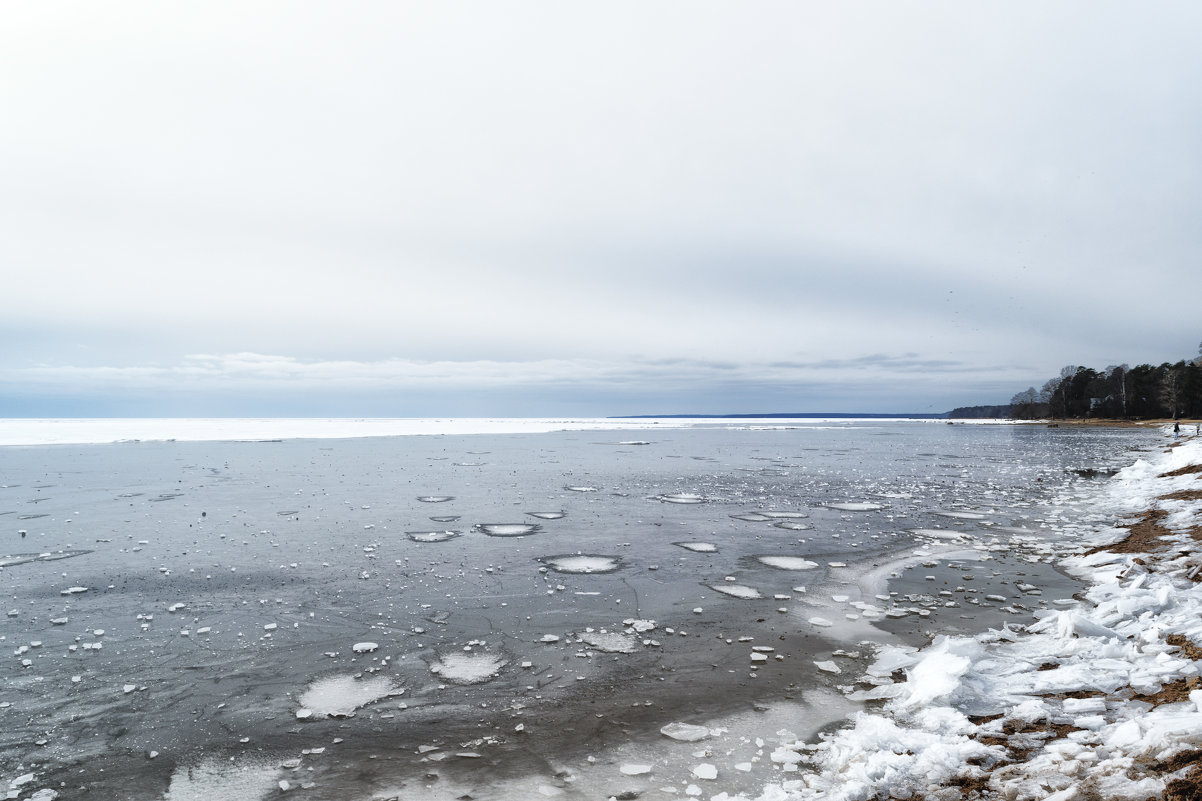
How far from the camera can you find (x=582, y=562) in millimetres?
10141

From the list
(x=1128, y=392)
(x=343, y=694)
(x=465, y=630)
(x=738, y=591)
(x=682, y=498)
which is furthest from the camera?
(x=1128, y=392)

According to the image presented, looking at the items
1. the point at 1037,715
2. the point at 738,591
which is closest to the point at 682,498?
the point at 738,591

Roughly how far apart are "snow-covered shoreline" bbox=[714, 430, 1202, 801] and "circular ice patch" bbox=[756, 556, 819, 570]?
137 inches

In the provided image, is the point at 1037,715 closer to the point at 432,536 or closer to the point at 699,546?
the point at 699,546

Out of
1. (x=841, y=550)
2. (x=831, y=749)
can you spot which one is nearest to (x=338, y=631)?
(x=831, y=749)

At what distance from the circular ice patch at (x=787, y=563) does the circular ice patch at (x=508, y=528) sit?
4801mm

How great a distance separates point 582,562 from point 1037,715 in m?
6.67

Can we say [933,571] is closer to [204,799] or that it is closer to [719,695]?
[719,695]

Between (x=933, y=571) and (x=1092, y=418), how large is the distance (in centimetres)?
11218

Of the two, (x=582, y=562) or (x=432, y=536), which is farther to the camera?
(x=432, y=536)

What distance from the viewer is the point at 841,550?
1094 cm

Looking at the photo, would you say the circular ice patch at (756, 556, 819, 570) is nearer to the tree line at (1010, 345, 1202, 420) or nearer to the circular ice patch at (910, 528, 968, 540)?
the circular ice patch at (910, 528, 968, 540)

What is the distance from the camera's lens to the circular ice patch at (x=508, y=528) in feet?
40.8

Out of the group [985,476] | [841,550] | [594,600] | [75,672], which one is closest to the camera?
[75,672]
